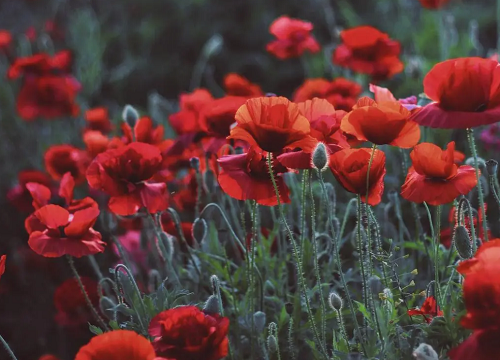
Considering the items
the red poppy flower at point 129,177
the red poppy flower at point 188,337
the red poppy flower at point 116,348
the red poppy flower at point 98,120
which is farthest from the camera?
the red poppy flower at point 98,120

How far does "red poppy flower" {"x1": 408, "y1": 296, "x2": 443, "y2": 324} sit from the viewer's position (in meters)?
1.27

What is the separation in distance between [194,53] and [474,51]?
2.18 m

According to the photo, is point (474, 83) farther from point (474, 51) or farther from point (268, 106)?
point (474, 51)

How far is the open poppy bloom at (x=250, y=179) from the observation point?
4.37ft

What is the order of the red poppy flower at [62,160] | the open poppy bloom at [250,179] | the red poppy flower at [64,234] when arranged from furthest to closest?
1. the red poppy flower at [62,160]
2. the red poppy flower at [64,234]
3. the open poppy bloom at [250,179]

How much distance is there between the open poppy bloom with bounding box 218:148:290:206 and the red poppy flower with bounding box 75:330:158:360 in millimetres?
398

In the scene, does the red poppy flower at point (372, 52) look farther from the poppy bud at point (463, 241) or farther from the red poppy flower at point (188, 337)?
the red poppy flower at point (188, 337)

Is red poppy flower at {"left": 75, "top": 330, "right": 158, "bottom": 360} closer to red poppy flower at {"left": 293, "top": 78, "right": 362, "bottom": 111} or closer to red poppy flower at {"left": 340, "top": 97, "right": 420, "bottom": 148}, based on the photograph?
red poppy flower at {"left": 340, "top": 97, "right": 420, "bottom": 148}

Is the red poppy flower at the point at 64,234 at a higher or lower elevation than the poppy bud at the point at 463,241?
lower

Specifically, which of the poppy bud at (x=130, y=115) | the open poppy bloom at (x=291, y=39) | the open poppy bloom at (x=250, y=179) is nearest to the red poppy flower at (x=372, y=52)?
the open poppy bloom at (x=291, y=39)

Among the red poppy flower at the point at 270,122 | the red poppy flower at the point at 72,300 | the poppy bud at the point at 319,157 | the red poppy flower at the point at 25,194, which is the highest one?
the red poppy flower at the point at 270,122

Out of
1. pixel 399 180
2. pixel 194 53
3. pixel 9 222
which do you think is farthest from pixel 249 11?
pixel 399 180

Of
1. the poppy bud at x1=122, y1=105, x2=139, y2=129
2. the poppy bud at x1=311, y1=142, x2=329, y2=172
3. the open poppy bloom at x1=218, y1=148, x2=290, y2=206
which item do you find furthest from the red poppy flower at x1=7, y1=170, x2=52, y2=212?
the poppy bud at x1=311, y1=142, x2=329, y2=172

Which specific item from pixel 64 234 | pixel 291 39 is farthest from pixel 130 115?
pixel 291 39
